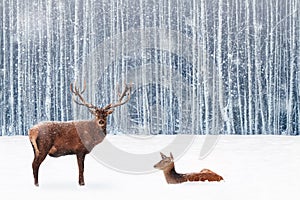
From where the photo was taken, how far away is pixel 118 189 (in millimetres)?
5789

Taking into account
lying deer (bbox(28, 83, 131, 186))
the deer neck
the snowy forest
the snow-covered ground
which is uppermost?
the snowy forest

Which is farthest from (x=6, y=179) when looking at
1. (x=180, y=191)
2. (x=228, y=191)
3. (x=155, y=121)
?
(x=155, y=121)

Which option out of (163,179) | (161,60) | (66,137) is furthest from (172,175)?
(161,60)

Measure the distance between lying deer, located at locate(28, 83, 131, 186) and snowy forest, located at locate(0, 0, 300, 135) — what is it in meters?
10.1

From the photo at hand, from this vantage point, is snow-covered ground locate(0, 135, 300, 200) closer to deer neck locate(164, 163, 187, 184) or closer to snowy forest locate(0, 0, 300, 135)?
deer neck locate(164, 163, 187, 184)

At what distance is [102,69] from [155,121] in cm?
260

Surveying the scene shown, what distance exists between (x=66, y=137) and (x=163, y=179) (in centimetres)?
162

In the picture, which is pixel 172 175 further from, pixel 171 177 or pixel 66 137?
pixel 66 137

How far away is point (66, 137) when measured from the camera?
18.6 feet

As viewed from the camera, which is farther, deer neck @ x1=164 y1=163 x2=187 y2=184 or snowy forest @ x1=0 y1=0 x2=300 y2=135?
snowy forest @ x1=0 y1=0 x2=300 y2=135

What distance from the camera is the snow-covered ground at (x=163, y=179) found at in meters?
5.48

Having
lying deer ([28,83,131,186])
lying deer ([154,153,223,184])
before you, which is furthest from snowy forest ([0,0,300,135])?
lying deer ([28,83,131,186])

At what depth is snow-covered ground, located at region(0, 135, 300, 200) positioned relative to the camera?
216 inches

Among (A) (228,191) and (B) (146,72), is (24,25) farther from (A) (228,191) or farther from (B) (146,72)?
(A) (228,191)
